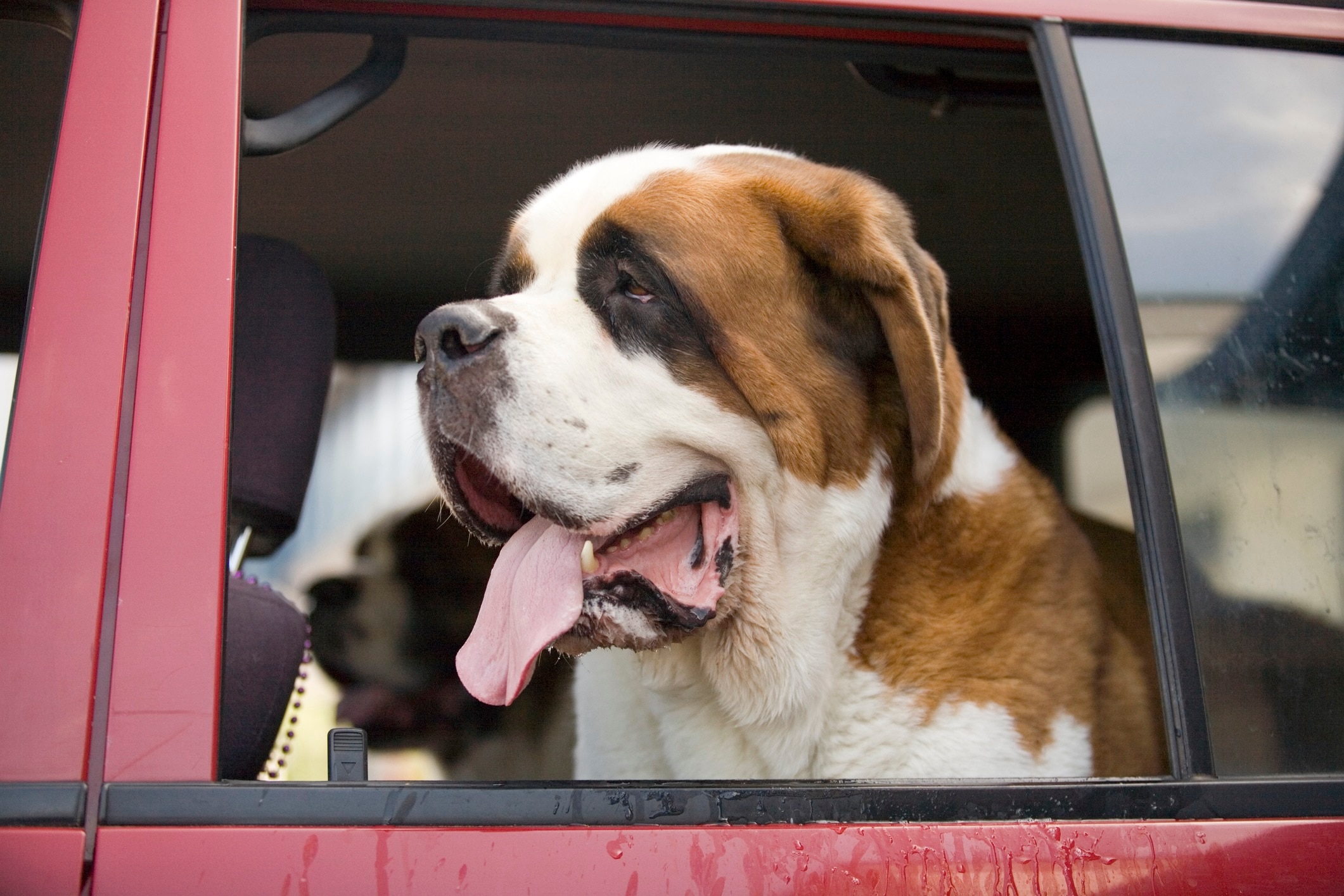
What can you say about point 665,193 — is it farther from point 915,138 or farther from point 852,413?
point 915,138

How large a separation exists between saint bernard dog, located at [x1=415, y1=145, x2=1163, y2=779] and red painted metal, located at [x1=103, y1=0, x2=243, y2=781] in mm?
453

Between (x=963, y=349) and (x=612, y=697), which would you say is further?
(x=963, y=349)

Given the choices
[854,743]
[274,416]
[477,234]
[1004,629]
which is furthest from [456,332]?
[477,234]

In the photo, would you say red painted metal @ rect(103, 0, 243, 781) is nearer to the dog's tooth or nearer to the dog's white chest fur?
the dog's tooth

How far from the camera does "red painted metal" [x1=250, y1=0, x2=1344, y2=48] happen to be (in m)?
1.54

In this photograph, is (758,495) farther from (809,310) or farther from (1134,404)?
(1134,404)

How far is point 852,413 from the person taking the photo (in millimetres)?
1845

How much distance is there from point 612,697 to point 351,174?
1.66 meters

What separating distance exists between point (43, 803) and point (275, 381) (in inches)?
36.2

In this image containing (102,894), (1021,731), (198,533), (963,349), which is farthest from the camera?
(963,349)

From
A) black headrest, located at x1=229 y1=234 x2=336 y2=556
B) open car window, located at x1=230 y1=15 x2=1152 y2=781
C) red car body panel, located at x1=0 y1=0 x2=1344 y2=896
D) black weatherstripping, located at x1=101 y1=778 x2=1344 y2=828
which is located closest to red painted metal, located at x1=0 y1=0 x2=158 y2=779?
red car body panel, located at x1=0 y1=0 x2=1344 y2=896

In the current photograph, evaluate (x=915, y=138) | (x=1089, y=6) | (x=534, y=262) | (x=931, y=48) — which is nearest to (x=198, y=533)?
(x=534, y=262)

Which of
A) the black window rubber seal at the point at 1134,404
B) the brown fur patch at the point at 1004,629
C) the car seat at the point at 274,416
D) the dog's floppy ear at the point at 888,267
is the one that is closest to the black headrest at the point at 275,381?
the car seat at the point at 274,416

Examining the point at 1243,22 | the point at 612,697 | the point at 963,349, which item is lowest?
the point at 612,697
